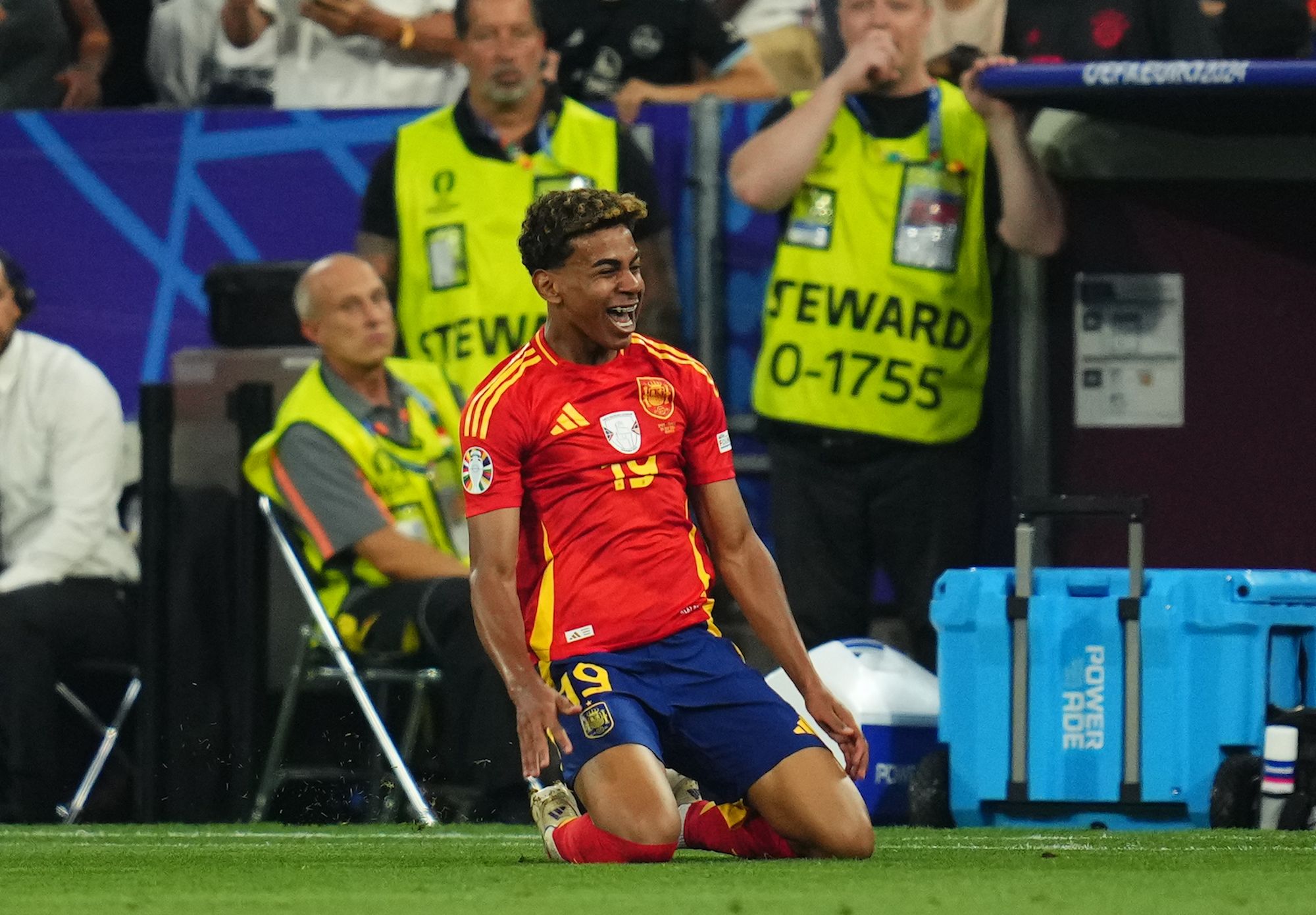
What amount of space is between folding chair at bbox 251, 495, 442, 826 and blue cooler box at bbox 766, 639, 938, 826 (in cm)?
115

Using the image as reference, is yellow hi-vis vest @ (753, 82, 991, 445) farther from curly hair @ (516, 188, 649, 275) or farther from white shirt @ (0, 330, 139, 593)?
curly hair @ (516, 188, 649, 275)

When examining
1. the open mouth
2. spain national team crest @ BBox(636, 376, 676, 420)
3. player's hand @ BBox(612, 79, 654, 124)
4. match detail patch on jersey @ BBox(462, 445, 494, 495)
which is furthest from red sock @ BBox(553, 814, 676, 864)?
player's hand @ BBox(612, 79, 654, 124)

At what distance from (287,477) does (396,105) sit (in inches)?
65.8

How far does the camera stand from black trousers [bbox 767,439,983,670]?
8133mm

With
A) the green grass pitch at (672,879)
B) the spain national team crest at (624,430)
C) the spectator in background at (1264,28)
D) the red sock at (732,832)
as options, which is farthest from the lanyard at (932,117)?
the red sock at (732,832)

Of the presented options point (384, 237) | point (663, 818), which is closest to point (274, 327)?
point (384, 237)

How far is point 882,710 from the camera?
755 cm

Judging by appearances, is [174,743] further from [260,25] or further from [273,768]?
[260,25]

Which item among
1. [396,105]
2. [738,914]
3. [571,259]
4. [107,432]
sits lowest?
[738,914]

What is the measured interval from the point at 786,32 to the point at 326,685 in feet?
9.22

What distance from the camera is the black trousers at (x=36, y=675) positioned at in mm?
7957

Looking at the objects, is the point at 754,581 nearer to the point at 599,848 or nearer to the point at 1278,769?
the point at 599,848

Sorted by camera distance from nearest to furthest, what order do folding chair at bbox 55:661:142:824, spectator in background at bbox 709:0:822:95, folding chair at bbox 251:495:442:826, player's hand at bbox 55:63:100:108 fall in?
folding chair at bbox 251:495:442:826
folding chair at bbox 55:661:142:824
spectator in background at bbox 709:0:822:95
player's hand at bbox 55:63:100:108

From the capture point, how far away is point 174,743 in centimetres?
819
